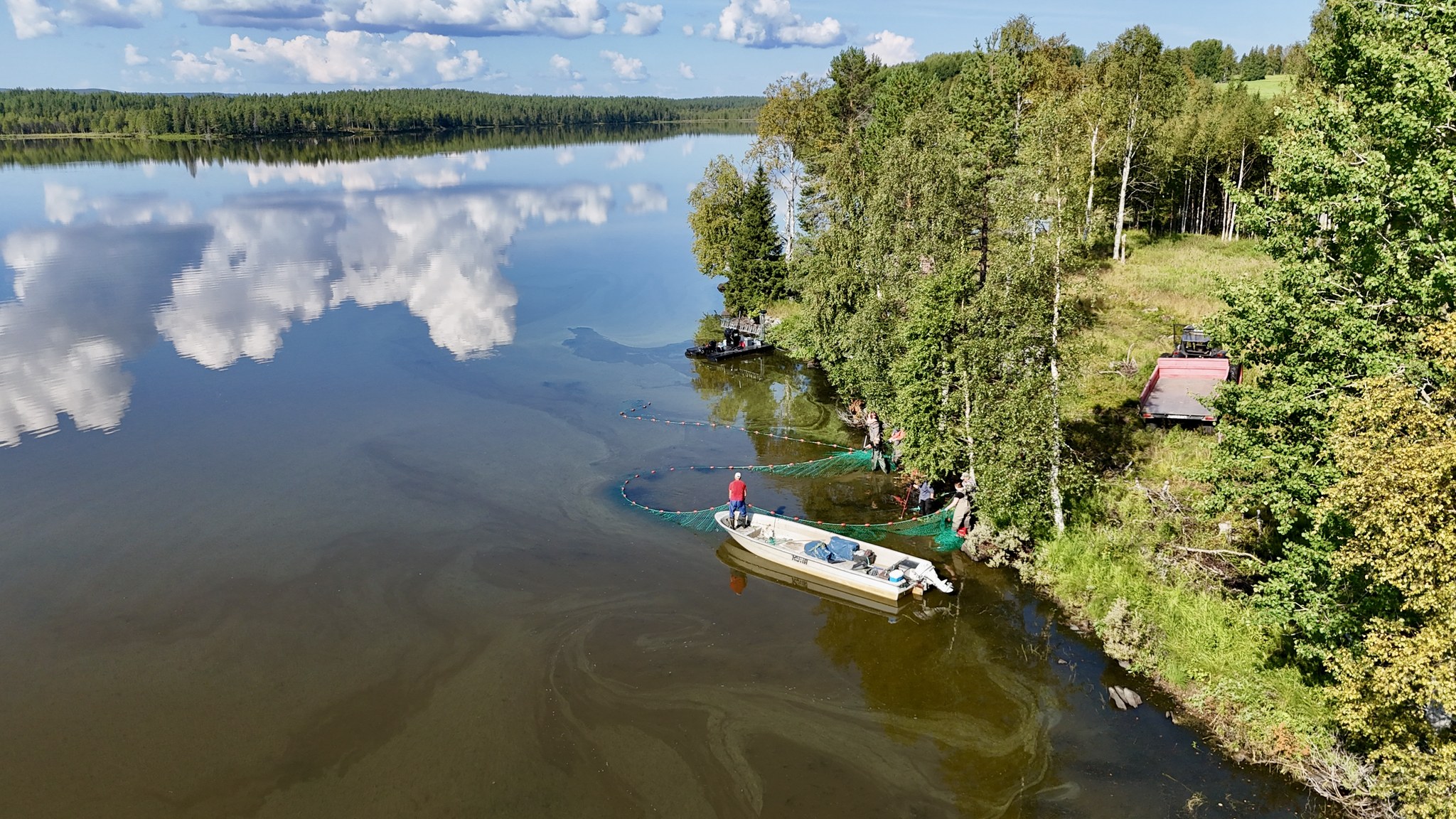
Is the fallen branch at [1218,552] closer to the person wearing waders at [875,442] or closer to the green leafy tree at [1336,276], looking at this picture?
the green leafy tree at [1336,276]

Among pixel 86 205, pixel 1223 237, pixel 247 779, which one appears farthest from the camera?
pixel 86 205

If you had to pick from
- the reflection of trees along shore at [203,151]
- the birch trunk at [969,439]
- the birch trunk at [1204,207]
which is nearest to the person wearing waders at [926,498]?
the birch trunk at [969,439]

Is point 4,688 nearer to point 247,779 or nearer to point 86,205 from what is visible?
point 247,779

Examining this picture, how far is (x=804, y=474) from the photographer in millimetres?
28516

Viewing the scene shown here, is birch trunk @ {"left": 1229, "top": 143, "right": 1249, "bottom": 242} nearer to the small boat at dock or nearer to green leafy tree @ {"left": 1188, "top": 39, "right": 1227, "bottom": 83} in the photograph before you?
the small boat at dock

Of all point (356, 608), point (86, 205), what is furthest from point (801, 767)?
point (86, 205)

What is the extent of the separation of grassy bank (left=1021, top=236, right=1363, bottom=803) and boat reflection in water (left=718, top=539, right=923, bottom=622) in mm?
3638

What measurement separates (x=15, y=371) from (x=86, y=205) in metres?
67.1

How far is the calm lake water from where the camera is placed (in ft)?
50.2

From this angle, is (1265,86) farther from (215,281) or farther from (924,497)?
(215,281)

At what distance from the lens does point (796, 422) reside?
33.9 m

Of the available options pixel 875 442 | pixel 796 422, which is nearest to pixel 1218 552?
pixel 875 442

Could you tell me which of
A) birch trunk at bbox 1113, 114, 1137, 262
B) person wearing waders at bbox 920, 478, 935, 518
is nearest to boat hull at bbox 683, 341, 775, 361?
person wearing waders at bbox 920, 478, 935, 518

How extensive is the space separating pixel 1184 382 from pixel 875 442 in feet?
35.0
